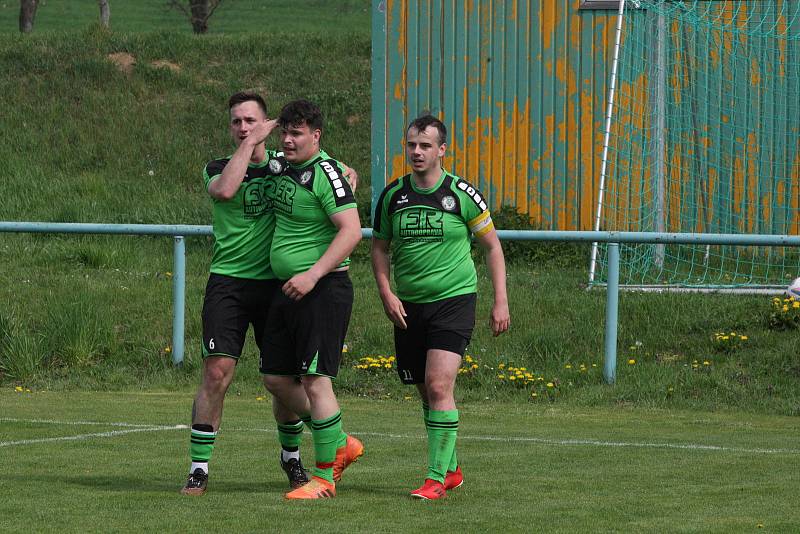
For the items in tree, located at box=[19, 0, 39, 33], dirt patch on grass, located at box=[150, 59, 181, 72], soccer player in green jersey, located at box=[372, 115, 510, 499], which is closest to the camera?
soccer player in green jersey, located at box=[372, 115, 510, 499]

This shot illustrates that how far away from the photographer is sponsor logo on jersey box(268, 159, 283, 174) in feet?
23.6

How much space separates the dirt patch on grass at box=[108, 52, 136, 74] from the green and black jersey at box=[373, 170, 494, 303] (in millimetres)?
19888

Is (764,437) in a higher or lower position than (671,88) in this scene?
lower

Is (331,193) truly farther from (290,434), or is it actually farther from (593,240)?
(593,240)

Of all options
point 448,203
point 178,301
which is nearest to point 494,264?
point 448,203

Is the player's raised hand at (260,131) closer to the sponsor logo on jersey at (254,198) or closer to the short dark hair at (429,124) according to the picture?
the sponsor logo on jersey at (254,198)

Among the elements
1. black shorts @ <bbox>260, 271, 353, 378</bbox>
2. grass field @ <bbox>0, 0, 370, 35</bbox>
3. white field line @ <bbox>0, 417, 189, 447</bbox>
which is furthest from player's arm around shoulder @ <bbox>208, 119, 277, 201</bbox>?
grass field @ <bbox>0, 0, 370, 35</bbox>

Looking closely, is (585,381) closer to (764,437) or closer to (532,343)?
(532,343)

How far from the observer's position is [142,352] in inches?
519

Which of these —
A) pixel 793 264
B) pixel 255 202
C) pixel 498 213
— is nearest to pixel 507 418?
pixel 255 202

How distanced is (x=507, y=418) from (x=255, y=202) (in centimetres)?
414

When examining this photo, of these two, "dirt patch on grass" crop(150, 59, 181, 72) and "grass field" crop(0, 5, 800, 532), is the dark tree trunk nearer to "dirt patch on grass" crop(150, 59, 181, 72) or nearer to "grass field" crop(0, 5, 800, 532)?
"dirt patch on grass" crop(150, 59, 181, 72)

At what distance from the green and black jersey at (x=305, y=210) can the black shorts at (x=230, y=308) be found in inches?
8.3

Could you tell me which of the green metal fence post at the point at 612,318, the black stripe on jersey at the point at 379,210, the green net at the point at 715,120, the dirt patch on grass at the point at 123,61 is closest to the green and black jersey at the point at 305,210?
the black stripe on jersey at the point at 379,210
